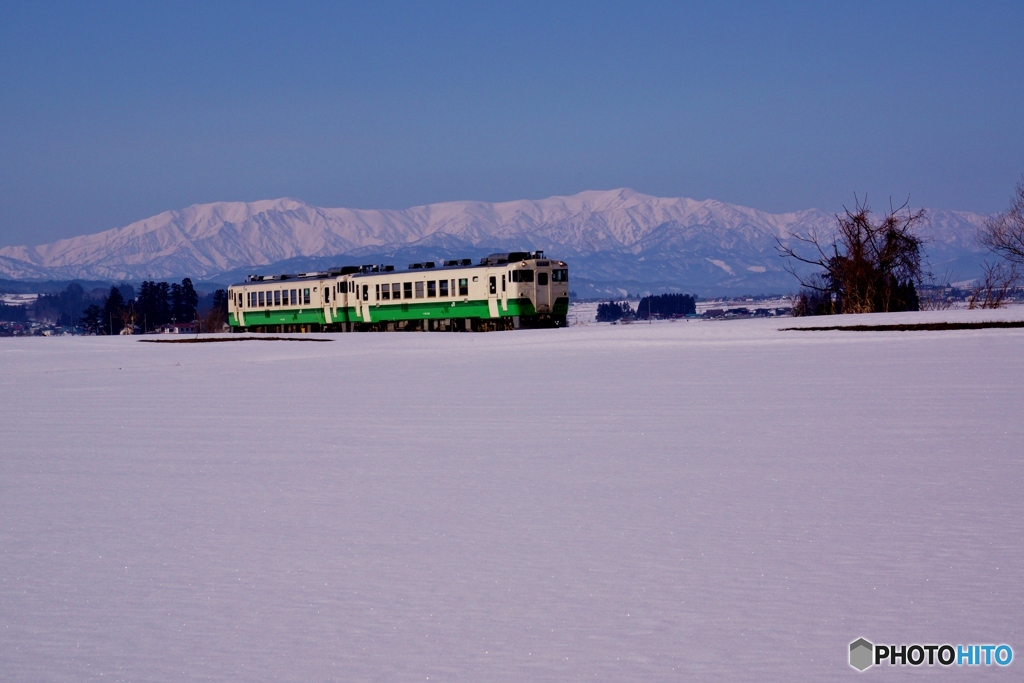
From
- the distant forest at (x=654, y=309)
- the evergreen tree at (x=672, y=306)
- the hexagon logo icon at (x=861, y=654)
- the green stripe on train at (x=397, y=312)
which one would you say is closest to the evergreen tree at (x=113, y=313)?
the distant forest at (x=654, y=309)

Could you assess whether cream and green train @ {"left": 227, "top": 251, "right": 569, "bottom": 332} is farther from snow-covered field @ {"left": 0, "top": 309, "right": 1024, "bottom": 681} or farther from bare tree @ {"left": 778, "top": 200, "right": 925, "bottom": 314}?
snow-covered field @ {"left": 0, "top": 309, "right": 1024, "bottom": 681}

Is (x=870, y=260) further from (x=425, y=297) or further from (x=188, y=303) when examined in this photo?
(x=188, y=303)

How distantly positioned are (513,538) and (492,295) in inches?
1694

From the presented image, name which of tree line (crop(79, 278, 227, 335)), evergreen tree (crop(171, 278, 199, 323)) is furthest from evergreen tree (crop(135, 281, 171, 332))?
evergreen tree (crop(171, 278, 199, 323))

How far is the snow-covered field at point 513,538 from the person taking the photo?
4.93 m

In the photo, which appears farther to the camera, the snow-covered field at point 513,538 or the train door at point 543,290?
the train door at point 543,290

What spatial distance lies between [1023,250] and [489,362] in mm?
32385

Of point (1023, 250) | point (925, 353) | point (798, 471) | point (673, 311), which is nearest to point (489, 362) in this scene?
point (925, 353)

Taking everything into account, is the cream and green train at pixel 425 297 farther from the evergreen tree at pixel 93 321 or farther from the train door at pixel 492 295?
the evergreen tree at pixel 93 321

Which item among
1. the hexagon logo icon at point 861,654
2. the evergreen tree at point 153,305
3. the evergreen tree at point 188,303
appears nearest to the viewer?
the hexagon logo icon at point 861,654

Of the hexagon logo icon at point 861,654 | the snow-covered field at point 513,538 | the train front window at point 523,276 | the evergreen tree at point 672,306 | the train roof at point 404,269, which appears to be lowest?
the hexagon logo icon at point 861,654

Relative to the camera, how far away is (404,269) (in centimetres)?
5475

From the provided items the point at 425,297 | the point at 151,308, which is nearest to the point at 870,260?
the point at 425,297

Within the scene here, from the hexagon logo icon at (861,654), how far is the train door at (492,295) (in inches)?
1767
